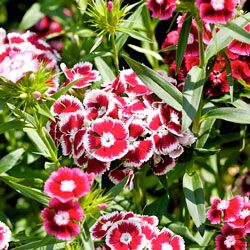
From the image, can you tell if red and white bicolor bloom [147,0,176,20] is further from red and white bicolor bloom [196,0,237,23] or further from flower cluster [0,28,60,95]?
flower cluster [0,28,60,95]

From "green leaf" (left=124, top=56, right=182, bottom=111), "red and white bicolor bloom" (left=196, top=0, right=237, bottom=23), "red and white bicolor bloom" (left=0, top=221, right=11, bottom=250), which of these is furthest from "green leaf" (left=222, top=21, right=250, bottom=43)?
"red and white bicolor bloom" (left=0, top=221, right=11, bottom=250)

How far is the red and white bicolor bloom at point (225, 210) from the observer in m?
2.33

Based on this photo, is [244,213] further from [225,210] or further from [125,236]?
[125,236]

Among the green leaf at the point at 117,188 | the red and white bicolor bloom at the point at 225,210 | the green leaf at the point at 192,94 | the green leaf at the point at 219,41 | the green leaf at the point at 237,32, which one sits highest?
the green leaf at the point at 237,32

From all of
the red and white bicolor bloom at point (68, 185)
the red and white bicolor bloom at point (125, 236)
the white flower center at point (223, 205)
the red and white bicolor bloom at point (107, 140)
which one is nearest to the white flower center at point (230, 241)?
the white flower center at point (223, 205)

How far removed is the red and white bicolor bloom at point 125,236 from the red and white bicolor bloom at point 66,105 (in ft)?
1.44

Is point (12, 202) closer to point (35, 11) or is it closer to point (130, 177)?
point (35, 11)

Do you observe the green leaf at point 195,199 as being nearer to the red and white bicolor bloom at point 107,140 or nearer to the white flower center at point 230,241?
the white flower center at point 230,241

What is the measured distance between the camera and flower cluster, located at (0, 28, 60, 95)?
2078 mm

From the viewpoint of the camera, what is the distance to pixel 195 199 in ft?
7.84

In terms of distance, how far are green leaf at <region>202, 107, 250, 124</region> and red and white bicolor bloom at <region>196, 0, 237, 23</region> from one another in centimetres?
40

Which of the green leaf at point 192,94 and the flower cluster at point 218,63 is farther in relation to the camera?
the flower cluster at point 218,63

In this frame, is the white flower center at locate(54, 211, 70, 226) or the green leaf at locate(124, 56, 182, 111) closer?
the white flower center at locate(54, 211, 70, 226)

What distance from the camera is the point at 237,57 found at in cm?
256
